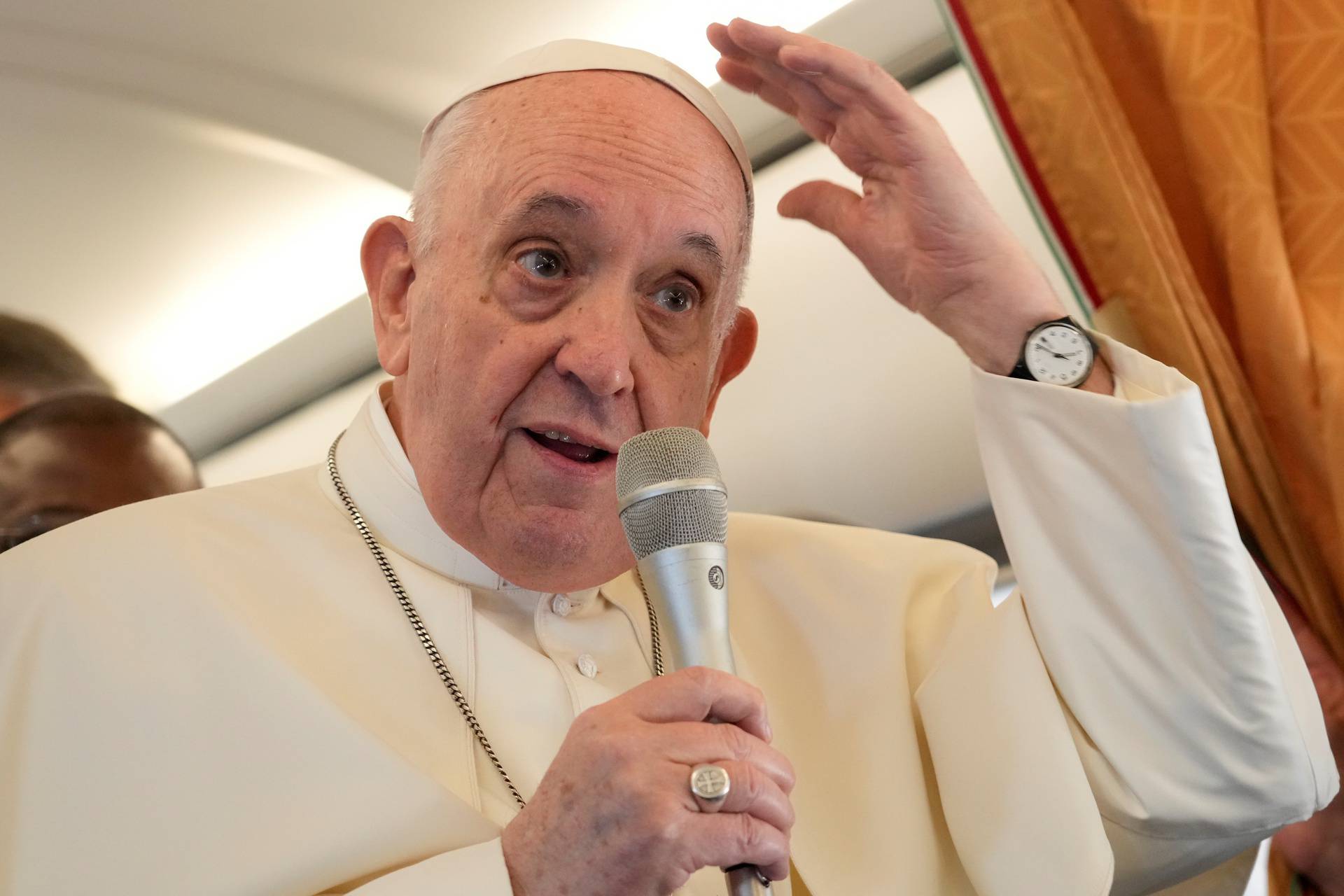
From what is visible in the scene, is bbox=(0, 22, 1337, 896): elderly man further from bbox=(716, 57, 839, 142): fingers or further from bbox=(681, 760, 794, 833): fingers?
bbox=(681, 760, 794, 833): fingers

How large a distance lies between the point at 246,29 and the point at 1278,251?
2.07 metres

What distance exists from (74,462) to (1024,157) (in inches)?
72.8

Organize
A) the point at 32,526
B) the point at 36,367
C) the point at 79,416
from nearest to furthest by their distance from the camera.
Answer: the point at 32,526, the point at 79,416, the point at 36,367

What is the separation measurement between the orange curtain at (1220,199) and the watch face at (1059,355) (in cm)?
42

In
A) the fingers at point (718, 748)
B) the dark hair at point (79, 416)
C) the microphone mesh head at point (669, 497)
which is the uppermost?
the dark hair at point (79, 416)

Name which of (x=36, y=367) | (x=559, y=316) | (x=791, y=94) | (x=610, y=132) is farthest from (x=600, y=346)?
(x=36, y=367)

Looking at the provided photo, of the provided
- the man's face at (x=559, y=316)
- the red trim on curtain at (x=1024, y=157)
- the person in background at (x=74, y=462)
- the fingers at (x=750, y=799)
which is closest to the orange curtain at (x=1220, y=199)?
the red trim on curtain at (x=1024, y=157)

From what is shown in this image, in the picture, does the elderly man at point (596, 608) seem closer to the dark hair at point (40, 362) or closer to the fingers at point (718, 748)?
the fingers at point (718, 748)

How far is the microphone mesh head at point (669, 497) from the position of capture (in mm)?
1132

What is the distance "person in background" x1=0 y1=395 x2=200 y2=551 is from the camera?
2092 millimetres

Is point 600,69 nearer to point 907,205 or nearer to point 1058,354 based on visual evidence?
point 907,205

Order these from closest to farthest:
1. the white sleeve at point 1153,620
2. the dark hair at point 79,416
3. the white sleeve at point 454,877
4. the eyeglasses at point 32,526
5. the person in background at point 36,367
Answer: the white sleeve at point 454,877, the white sleeve at point 1153,620, the eyeglasses at point 32,526, the dark hair at point 79,416, the person in background at point 36,367

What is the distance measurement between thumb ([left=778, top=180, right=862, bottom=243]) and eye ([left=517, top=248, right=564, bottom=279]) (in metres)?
0.50

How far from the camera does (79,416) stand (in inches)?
89.7
